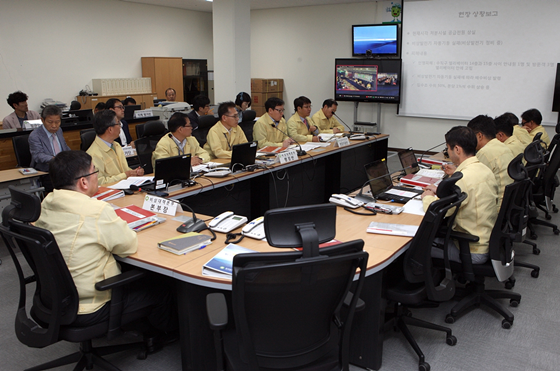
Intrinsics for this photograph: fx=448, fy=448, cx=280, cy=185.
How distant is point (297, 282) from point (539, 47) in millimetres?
7015

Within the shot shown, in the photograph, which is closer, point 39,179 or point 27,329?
point 27,329

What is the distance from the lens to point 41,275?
1929mm

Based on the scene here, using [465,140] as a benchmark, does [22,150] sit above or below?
below

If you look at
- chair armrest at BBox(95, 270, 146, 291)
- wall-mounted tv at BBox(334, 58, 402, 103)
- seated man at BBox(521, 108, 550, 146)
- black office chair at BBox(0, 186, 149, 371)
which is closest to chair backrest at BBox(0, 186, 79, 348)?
black office chair at BBox(0, 186, 149, 371)

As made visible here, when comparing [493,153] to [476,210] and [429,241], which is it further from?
[429,241]

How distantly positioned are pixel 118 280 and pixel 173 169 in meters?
1.39

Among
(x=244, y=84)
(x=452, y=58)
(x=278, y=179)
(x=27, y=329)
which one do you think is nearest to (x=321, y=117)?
(x=244, y=84)

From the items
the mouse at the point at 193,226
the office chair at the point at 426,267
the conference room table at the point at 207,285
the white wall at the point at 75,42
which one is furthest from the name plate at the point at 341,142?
the white wall at the point at 75,42

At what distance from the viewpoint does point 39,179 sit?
407cm

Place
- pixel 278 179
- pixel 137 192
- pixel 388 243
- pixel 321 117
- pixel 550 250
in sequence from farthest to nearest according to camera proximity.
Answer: pixel 321 117 < pixel 278 179 < pixel 550 250 < pixel 137 192 < pixel 388 243

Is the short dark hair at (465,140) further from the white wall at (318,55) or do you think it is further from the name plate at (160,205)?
the white wall at (318,55)

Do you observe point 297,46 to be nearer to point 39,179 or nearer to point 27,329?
point 39,179

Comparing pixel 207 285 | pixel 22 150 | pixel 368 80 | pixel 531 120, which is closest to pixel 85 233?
pixel 207 285

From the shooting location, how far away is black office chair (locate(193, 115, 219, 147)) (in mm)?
4773
